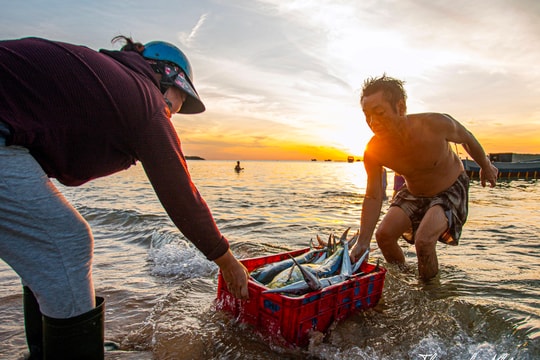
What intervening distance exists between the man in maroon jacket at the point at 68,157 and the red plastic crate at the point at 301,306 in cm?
120

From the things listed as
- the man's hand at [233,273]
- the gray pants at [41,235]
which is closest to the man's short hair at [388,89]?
the man's hand at [233,273]

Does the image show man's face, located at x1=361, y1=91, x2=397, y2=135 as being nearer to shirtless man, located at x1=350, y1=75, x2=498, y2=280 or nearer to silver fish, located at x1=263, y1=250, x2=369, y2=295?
shirtless man, located at x1=350, y1=75, x2=498, y2=280

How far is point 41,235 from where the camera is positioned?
163cm

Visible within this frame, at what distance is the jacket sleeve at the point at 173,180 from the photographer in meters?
1.88

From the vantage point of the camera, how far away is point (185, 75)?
235 centimetres

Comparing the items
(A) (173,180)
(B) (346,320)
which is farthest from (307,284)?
(A) (173,180)

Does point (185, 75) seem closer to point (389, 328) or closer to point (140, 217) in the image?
point (389, 328)

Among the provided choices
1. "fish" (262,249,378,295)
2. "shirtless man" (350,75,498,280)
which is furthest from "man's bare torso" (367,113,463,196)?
"fish" (262,249,378,295)

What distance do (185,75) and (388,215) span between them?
12.1 feet

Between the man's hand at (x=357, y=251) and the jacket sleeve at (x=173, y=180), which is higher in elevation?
the jacket sleeve at (x=173, y=180)

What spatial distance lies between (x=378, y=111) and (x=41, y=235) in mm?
3691

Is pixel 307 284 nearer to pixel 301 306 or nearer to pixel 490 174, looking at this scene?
pixel 301 306

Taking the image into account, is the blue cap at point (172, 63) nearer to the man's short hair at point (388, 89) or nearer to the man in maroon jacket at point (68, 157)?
the man in maroon jacket at point (68, 157)

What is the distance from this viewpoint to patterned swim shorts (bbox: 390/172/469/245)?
4742 millimetres
